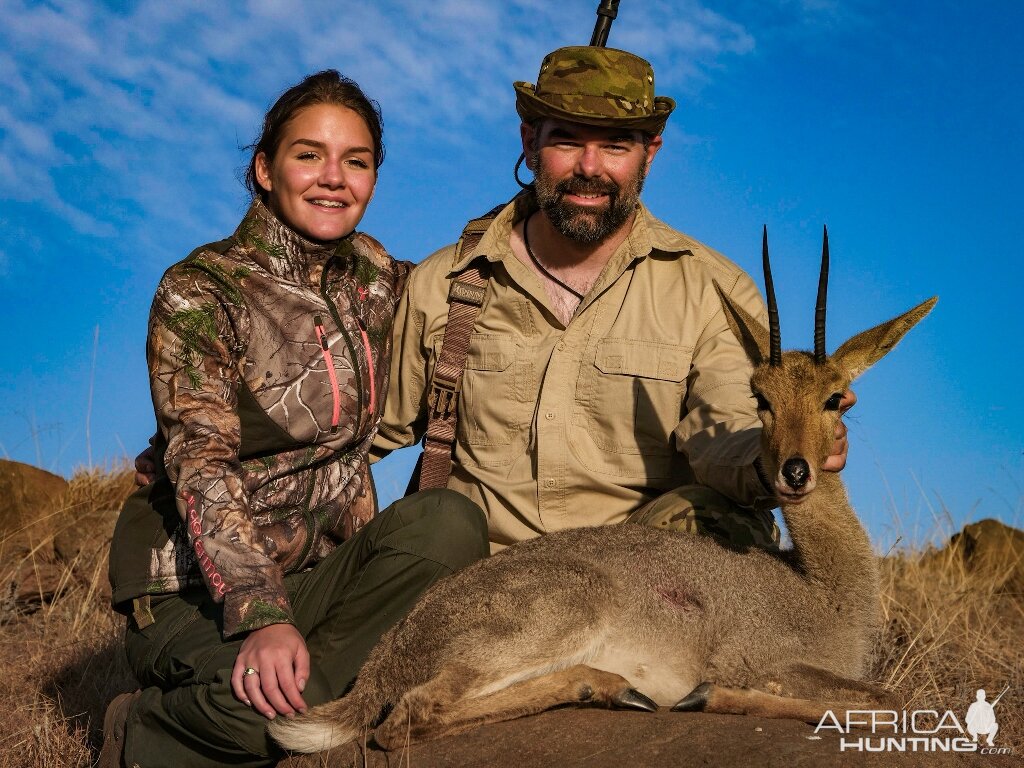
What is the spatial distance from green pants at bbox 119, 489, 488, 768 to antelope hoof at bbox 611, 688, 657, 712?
128 centimetres

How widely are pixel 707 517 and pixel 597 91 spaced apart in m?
3.02

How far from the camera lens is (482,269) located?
782 cm

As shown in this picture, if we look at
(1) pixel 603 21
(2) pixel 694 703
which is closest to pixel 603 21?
(1) pixel 603 21

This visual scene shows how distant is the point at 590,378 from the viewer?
7.35 metres

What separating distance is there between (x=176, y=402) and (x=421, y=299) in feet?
7.86

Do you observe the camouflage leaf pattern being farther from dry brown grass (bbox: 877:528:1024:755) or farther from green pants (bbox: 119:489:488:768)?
dry brown grass (bbox: 877:528:1024:755)

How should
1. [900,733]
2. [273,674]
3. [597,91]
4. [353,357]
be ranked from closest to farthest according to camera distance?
[900,733] < [273,674] < [353,357] < [597,91]

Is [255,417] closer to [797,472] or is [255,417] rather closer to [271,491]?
[271,491]

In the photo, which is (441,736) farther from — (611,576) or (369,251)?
(369,251)

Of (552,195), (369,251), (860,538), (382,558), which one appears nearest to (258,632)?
(382,558)

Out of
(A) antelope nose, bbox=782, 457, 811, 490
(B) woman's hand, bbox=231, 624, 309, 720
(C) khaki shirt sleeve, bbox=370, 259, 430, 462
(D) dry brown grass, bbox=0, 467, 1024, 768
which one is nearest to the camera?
(B) woman's hand, bbox=231, 624, 309, 720

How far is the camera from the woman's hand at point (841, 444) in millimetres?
5754

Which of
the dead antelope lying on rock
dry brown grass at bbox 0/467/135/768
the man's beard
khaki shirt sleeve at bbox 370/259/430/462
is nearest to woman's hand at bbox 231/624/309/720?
the dead antelope lying on rock

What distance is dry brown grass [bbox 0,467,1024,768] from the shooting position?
7039mm
